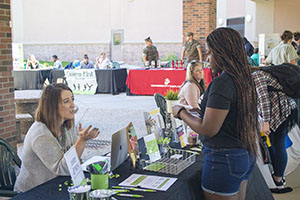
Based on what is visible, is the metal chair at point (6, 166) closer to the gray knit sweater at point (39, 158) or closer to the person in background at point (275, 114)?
the gray knit sweater at point (39, 158)

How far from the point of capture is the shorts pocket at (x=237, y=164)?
6.66ft

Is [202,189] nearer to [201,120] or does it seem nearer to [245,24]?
[201,120]

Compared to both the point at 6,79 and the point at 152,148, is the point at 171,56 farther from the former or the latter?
the point at 152,148

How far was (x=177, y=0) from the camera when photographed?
21.3 m

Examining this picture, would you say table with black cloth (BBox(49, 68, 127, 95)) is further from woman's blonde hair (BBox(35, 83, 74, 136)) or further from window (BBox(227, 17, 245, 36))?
window (BBox(227, 17, 245, 36))

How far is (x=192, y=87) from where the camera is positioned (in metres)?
4.80

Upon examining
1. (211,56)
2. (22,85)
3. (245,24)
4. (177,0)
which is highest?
(177,0)

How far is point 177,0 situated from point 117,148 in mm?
19803

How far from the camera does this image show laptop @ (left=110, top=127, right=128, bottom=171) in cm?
229

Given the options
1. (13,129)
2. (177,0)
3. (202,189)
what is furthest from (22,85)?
(202,189)

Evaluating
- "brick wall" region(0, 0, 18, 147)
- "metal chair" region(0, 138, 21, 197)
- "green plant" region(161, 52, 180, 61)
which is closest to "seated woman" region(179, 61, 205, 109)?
"brick wall" region(0, 0, 18, 147)

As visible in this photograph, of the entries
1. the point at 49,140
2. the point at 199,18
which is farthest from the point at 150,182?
the point at 199,18

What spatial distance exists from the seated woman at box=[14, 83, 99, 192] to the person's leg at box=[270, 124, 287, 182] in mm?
2293

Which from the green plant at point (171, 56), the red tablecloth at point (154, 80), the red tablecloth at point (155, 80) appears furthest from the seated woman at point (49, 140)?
the green plant at point (171, 56)
